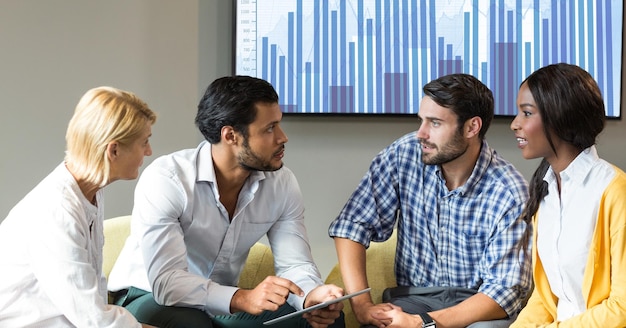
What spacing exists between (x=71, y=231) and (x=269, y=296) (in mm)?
635

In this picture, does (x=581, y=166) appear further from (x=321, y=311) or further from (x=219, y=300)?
(x=219, y=300)

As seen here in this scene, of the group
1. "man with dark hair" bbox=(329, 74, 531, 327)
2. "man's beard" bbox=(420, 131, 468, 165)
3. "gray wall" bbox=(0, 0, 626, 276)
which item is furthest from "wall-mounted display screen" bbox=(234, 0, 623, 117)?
"man's beard" bbox=(420, 131, 468, 165)

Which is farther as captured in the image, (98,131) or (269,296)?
(269,296)

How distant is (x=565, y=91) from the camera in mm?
2236

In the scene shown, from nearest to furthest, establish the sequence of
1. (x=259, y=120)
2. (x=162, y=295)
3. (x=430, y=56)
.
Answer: (x=162, y=295)
(x=259, y=120)
(x=430, y=56)

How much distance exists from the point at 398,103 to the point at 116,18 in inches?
48.4

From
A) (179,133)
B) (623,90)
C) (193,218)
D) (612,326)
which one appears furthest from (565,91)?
(179,133)

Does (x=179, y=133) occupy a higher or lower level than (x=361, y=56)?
lower

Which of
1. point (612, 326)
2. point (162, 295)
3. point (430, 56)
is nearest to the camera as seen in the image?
point (612, 326)

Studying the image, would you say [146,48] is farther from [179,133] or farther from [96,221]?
[96,221]

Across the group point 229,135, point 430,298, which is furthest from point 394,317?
point 229,135

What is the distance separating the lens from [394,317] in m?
2.62

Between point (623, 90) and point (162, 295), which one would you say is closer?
point (162, 295)

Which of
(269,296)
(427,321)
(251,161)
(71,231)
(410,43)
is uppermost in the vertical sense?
(410,43)
